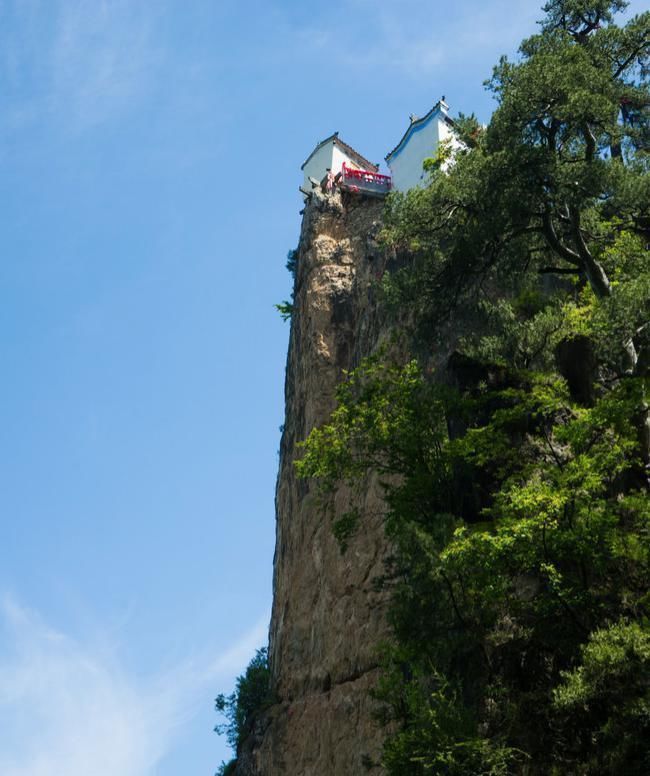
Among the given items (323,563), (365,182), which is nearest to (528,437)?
(323,563)

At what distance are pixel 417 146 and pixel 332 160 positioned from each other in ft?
15.5

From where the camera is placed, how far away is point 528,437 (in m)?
23.8

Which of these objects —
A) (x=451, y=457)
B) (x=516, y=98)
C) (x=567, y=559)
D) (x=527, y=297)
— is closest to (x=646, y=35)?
(x=516, y=98)

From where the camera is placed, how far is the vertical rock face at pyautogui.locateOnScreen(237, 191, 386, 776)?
93.2ft

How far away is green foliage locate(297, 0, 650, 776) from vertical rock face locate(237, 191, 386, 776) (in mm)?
2763

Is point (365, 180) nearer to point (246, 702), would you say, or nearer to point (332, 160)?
point (332, 160)

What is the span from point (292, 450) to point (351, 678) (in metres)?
11.4

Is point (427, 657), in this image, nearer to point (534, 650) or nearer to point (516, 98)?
point (534, 650)

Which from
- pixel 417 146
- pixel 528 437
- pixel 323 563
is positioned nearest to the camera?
pixel 528 437

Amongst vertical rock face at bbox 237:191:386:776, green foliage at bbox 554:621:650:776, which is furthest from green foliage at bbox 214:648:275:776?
green foliage at bbox 554:621:650:776

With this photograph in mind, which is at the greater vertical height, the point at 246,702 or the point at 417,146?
the point at 417,146

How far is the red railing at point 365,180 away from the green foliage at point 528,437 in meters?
15.9

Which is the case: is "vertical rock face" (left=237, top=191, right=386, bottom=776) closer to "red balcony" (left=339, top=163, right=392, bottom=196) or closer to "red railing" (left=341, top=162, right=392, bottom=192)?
"red balcony" (left=339, top=163, right=392, bottom=196)

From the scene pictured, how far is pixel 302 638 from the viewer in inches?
1277
